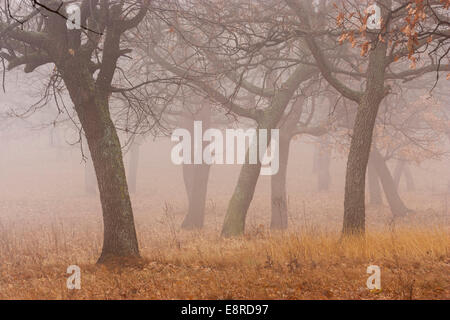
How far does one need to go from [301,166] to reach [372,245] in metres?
30.8

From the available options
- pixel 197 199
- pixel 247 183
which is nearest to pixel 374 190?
pixel 197 199

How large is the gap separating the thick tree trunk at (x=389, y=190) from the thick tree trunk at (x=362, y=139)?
1033 centimetres

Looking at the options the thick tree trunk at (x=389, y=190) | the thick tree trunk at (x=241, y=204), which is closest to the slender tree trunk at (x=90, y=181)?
the thick tree trunk at (x=241, y=204)

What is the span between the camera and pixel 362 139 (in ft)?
27.9

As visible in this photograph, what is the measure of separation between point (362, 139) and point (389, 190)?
36.2 feet

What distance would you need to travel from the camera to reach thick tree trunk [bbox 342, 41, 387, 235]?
8438 millimetres

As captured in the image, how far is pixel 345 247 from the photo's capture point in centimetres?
755

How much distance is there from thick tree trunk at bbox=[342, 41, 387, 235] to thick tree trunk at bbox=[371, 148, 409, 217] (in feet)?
33.9

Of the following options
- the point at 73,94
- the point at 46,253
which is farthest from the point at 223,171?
the point at 73,94

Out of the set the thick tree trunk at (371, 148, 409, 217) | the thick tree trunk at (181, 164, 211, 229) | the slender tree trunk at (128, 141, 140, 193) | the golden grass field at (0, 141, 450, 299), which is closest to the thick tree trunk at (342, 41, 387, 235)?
the golden grass field at (0, 141, 450, 299)

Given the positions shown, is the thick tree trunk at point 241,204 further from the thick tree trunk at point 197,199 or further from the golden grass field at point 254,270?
the thick tree trunk at point 197,199

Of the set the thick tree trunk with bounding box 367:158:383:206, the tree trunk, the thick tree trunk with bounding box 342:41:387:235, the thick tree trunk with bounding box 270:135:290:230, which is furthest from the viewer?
the thick tree trunk with bounding box 367:158:383:206

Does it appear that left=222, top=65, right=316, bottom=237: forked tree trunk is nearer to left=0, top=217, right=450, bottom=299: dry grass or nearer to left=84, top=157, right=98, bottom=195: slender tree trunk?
left=0, top=217, right=450, bottom=299: dry grass

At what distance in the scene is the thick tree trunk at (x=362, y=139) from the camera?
844 centimetres
